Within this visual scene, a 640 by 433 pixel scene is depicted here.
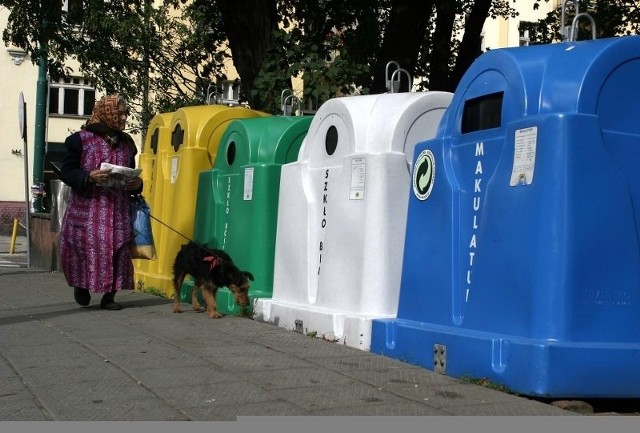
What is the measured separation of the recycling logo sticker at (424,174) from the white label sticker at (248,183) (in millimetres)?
2905

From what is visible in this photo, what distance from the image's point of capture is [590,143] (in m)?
5.89

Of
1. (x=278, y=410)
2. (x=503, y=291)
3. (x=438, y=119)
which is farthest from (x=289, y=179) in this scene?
(x=278, y=410)

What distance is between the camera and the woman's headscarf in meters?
10.3

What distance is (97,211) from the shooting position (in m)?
10.3

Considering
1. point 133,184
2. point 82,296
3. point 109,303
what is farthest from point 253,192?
point 82,296

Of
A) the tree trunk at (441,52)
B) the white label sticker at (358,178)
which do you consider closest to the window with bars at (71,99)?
Result: the tree trunk at (441,52)

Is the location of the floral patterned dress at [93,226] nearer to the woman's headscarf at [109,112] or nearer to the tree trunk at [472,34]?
the woman's headscarf at [109,112]

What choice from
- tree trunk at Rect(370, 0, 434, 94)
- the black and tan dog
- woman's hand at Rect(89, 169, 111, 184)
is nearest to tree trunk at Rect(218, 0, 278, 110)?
tree trunk at Rect(370, 0, 434, 94)

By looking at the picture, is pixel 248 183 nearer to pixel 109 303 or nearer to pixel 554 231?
pixel 109 303

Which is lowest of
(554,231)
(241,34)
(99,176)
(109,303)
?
(109,303)

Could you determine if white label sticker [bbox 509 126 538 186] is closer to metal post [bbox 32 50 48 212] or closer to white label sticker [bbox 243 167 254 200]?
white label sticker [bbox 243 167 254 200]

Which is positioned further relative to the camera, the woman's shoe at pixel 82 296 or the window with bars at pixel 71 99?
the window with bars at pixel 71 99

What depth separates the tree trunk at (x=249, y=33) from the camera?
50.7ft

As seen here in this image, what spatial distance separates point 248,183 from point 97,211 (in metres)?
1.48
